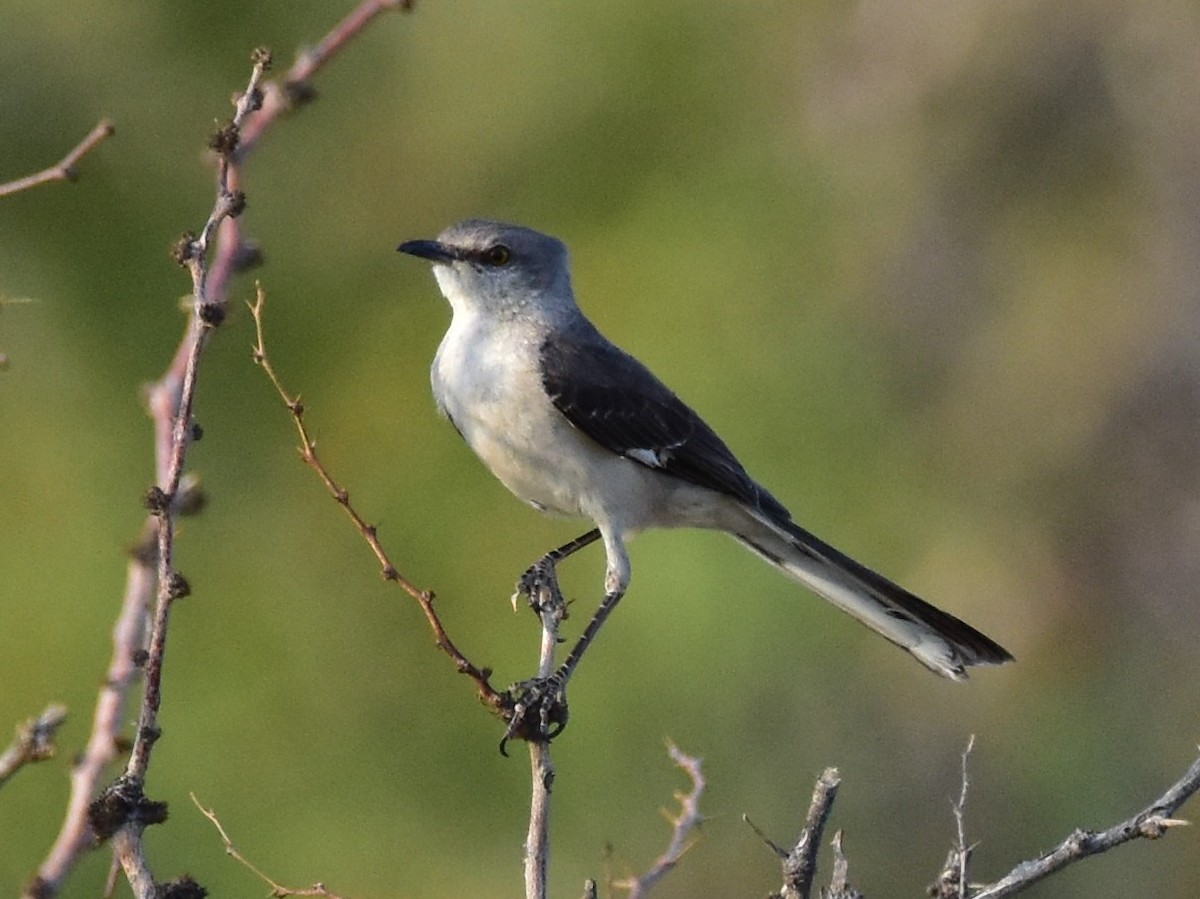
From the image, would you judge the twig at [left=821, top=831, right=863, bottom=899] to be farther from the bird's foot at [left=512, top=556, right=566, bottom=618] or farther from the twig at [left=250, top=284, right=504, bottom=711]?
the bird's foot at [left=512, top=556, right=566, bottom=618]

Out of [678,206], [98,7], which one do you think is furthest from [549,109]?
[98,7]

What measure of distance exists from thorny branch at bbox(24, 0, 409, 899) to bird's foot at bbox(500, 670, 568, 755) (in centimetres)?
77

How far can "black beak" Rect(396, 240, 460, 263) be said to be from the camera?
4703 mm

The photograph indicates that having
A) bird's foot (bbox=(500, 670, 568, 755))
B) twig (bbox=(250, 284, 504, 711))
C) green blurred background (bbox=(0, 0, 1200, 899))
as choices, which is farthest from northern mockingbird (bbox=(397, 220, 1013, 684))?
green blurred background (bbox=(0, 0, 1200, 899))

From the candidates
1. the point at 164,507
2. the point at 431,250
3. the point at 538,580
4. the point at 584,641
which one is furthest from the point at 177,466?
the point at 431,250

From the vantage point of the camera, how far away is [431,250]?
475 centimetres

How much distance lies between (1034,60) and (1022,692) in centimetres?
306

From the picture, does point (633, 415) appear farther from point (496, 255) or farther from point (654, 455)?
point (496, 255)

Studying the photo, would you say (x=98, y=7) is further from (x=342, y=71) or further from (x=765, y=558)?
(x=765, y=558)

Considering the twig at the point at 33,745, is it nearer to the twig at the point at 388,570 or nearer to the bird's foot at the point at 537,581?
the twig at the point at 388,570

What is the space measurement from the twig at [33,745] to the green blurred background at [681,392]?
3.56 meters

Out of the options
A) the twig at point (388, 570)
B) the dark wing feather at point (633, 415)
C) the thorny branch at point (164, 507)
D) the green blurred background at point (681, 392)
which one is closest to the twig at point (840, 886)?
the twig at point (388, 570)

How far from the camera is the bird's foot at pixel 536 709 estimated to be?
10.7ft

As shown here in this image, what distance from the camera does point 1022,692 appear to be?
7.46 meters
